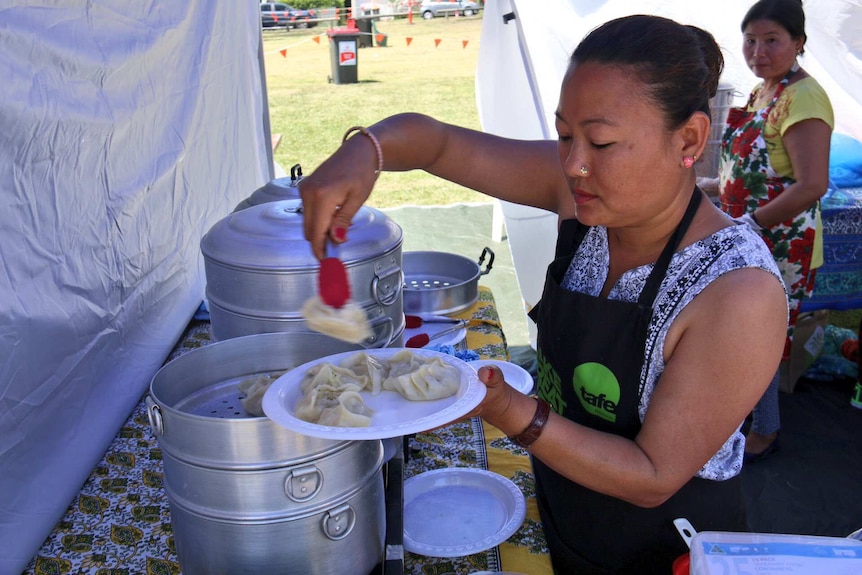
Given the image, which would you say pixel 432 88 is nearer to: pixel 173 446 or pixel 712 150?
pixel 712 150

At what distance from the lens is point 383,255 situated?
1.53m

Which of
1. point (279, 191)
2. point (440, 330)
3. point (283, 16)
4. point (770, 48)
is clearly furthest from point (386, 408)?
point (283, 16)

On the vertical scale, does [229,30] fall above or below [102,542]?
above

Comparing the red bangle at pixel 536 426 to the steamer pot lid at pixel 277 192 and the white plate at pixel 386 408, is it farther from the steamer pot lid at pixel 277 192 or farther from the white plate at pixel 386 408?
the steamer pot lid at pixel 277 192

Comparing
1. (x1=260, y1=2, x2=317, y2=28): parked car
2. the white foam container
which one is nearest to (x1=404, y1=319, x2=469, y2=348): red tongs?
the white foam container

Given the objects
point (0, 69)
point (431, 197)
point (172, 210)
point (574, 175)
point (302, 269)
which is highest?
point (0, 69)

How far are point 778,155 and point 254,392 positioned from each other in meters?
2.78

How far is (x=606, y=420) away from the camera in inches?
54.9

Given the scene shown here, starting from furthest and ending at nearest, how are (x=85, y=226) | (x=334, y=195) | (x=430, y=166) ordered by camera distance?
1. (x=85, y=226)
2. (x=430, y=166)
3. (x=334, y=195)

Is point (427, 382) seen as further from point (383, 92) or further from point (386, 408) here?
point (383, 92)

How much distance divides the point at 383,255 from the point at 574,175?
0.47 meters

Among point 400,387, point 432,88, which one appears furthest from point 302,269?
point 432,88

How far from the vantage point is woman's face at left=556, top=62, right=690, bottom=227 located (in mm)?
1194

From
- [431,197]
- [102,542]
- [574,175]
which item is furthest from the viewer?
[431,197]
